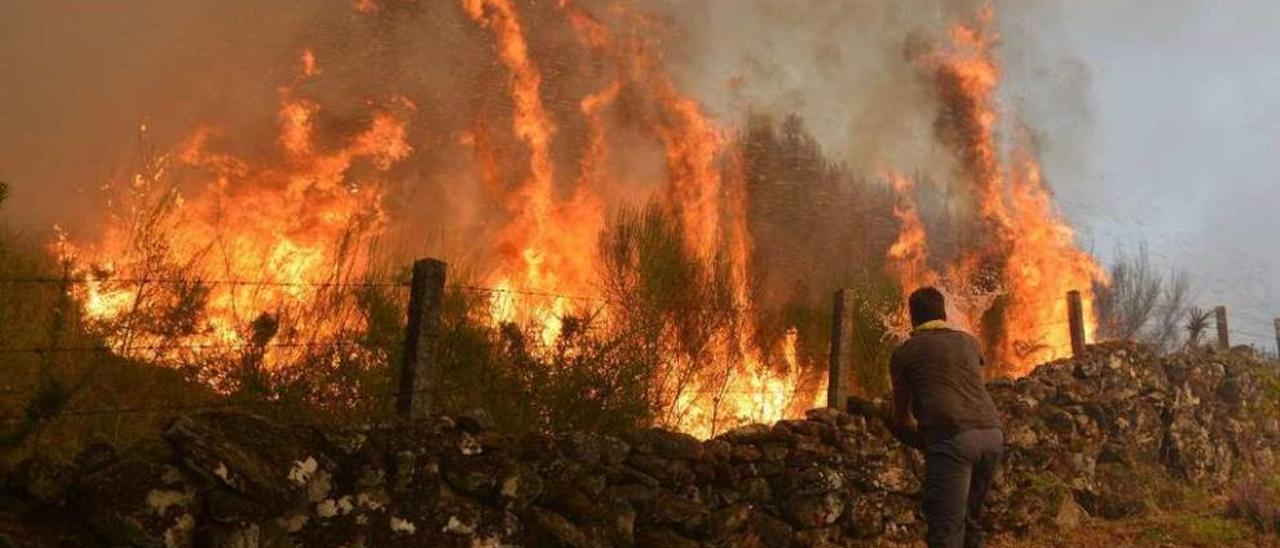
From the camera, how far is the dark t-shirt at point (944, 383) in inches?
181

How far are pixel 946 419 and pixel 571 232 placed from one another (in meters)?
9.18

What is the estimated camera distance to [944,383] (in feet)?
15.3

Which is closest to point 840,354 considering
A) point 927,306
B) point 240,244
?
point 927,306

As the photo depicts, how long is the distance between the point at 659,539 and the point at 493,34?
11.6 m

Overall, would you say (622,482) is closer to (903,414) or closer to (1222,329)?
(903,414)

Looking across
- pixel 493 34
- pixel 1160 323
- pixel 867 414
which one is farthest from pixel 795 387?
pixel 1160 323

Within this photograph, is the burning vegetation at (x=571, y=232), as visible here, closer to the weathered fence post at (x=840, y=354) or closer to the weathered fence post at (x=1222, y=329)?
the weathered fence post at (x=840, y=354)

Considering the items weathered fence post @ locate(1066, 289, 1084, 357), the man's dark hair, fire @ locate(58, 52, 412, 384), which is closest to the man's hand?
the man's dark hair

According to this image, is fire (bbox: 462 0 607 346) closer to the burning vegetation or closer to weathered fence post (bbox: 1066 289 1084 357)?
the burning vegetation

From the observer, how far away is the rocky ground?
154 inches

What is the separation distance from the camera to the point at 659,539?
573 cm

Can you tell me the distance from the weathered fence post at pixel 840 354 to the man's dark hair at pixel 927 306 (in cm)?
275

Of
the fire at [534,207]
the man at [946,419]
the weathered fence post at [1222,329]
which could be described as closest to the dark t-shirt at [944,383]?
the man at [946,419]

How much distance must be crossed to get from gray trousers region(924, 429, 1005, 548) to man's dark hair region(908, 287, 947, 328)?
29.4 inches
